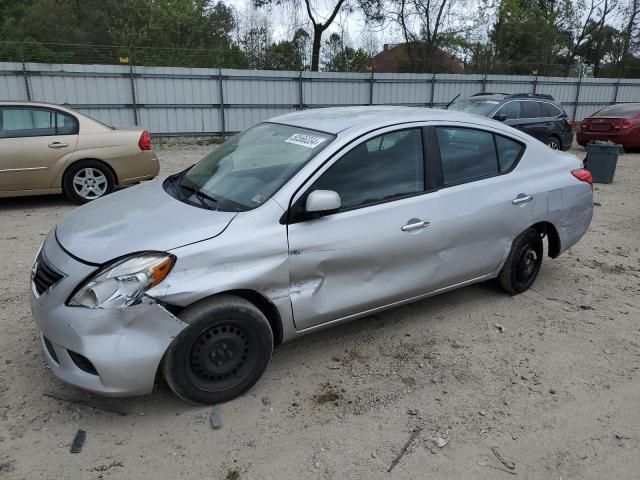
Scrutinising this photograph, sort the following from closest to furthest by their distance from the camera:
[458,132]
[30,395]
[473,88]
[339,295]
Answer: [30,395] < [339,295] < [458,132] < [473,88]

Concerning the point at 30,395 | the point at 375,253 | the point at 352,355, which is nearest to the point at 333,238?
the point at 375,253

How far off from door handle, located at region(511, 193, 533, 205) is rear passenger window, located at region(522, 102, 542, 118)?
9.27m

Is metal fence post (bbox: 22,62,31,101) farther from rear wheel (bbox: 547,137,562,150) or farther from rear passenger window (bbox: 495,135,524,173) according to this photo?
rear passenger window (bbox: 495,135,524,173)

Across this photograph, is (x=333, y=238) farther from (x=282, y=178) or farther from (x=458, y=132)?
(x=458, y=132)

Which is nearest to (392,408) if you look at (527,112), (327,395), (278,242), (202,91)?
(327,395)

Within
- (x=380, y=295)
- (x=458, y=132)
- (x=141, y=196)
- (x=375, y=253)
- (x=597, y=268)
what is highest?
(x=458, y=132)

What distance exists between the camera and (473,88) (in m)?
20.6

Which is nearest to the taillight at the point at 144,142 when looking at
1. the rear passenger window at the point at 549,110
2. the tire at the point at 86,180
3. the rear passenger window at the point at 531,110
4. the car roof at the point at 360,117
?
the tire at the point at 86,180

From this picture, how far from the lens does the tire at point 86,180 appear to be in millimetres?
7473

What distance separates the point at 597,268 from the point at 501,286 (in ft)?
5.07

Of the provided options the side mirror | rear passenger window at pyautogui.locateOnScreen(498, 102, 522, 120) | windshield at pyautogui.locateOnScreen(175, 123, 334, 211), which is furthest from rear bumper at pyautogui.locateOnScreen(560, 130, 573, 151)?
the side mirror

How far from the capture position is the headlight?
2.68m

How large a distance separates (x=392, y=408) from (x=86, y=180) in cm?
617

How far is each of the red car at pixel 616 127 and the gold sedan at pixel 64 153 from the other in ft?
42.3
